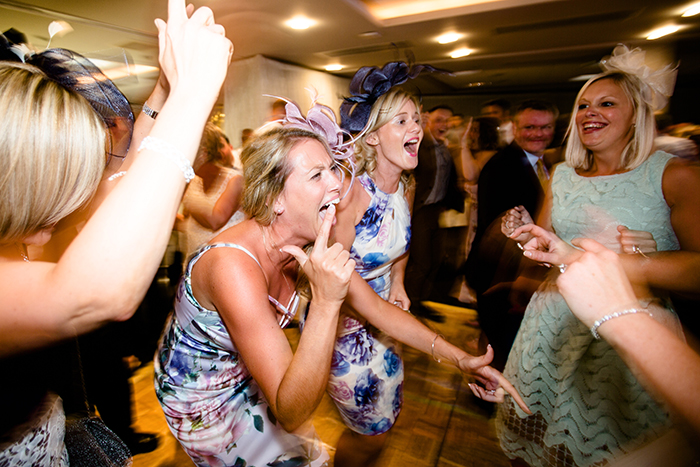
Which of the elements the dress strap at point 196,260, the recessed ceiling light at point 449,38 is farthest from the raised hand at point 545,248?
the recessed ceiling light at point 449,38

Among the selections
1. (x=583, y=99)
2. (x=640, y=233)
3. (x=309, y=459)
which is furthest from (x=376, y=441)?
(x=583, y=99)

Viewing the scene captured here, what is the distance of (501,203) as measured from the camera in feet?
8.41

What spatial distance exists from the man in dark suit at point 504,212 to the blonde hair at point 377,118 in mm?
1088

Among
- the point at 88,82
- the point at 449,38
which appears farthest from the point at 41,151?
the point at 449,38

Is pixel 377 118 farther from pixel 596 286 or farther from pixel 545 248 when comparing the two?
pixel 596 286

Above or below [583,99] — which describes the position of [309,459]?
below

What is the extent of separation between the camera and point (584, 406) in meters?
1.34

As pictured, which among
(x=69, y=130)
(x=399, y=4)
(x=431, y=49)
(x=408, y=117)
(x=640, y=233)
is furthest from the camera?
(x=431, y=49)

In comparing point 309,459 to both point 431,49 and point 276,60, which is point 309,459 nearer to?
point 431,49

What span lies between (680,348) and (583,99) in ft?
4.46

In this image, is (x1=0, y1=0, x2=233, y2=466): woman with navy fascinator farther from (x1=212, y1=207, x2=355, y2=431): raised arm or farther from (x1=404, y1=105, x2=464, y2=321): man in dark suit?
(x1=404, y1=105, x2=464, y2=321): man in dark suit

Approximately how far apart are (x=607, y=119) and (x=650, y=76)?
23 cm

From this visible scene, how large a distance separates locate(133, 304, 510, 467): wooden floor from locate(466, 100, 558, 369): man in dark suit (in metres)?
0.45

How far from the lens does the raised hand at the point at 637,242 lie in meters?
1.25
